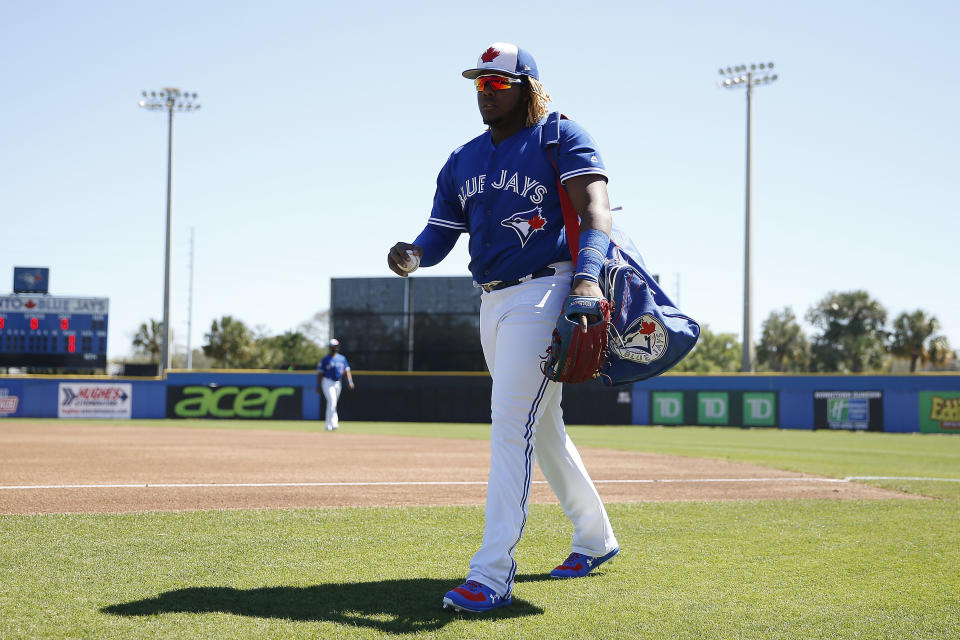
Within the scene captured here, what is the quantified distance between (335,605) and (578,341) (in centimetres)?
120

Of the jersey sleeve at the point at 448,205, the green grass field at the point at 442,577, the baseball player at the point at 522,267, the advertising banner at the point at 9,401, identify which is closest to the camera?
the green grass field at the point at 442,577

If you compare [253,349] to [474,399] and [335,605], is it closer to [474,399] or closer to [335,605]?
[474,399]

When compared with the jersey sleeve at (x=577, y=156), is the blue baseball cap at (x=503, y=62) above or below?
above

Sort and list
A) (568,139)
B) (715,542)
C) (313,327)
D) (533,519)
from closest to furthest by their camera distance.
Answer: (568,139), (715,542), (533,519), (313,327)

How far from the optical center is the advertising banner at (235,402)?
2636 cm

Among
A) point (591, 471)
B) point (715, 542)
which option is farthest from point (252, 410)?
point (715, 542)

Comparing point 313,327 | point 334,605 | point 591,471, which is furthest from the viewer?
point 313,327

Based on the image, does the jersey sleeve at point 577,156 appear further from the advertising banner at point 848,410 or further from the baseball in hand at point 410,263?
the advertising banner at point 848,410

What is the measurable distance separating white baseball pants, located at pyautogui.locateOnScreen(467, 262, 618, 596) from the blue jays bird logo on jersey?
0.55ft

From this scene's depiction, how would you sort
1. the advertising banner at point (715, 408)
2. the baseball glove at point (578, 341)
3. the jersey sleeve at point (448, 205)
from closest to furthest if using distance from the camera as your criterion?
1. the baseball glove at point (578, 341)
2. the jersey sleeve at point (448, 205)
3. the advertising banner at point (715, 408)

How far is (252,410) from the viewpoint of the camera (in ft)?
86.9

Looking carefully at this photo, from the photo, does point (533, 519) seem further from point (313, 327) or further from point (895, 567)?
point (313, 327)

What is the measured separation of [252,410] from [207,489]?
69.5ft

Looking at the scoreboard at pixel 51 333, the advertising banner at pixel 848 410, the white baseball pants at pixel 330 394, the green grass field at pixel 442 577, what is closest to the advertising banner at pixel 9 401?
the scoreboard at pixel 51 333
